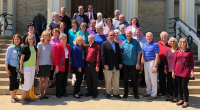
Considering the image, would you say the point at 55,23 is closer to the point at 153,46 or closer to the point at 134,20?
the point at 134,20

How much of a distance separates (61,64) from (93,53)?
0.90 metres

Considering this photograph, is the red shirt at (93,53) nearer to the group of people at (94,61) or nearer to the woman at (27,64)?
the group of people at (94,61)

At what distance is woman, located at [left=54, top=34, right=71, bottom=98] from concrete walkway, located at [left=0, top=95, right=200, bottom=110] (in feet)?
0.95

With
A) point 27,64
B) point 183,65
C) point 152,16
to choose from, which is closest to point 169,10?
point 152,16

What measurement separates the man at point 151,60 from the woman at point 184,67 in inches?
21.4

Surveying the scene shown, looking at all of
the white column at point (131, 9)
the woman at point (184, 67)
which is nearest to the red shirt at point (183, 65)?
the woman at point (184, 67)

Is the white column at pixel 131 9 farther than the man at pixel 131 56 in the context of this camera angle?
Yes

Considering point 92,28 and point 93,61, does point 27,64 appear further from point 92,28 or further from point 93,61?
point 92,28

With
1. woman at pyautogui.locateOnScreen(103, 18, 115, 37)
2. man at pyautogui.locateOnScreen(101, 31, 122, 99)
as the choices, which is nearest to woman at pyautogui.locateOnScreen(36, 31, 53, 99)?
man at pyautogui.locateOnScreen(101, 31, 122, 99)

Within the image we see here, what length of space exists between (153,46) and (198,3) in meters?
7.96

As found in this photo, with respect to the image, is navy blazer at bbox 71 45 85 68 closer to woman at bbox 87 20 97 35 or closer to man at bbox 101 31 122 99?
man at bbox 101 31 122 99

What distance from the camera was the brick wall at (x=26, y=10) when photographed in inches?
396

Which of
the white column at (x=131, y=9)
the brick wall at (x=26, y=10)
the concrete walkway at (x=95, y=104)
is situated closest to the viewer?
the concrete walkway at (x=95, y=104)

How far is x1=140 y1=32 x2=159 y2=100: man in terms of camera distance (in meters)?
5.01
